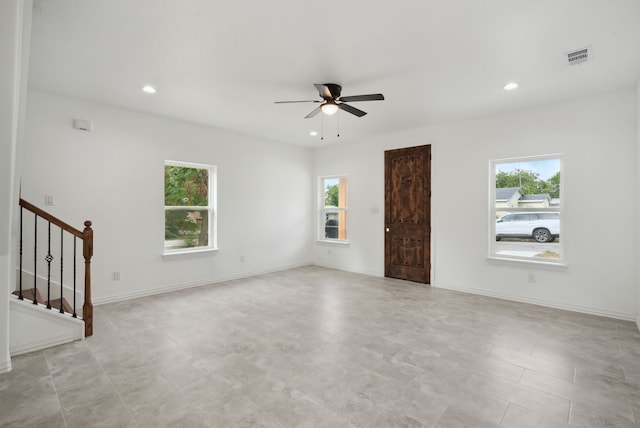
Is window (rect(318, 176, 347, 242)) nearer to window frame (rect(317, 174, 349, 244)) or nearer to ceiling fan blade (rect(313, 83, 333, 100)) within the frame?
window frame (rect(317, 174, 349, 244))

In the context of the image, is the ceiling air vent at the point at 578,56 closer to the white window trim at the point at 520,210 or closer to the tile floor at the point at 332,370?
the white window trim at the point at 520,210

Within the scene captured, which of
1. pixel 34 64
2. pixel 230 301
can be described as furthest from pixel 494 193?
pixel 34 64

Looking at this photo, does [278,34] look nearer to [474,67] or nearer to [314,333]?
[474,67]

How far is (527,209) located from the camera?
4.39 metres

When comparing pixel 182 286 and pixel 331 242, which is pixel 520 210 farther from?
pixel 182 286

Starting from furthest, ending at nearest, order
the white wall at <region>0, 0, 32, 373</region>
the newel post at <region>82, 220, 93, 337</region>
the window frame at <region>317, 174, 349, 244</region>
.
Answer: the window frame at <region>317, 174, 349, 244</region>, the newel post at <region>82, 220, 93, 337</region>, the white wall at <region>0, 0, 32, 373</region>

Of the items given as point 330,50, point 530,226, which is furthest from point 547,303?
point 330,50

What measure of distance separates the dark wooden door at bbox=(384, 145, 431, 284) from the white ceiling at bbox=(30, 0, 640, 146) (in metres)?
→ 1.39

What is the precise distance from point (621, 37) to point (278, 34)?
9.31 feet

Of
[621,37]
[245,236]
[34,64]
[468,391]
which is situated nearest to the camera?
[468,391]

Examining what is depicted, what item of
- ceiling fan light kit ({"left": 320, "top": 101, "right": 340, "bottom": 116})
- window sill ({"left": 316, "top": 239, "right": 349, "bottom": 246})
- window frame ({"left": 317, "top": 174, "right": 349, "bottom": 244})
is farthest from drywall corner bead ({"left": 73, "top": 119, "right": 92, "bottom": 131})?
window sill ({"left": 316, "top": 239, "right": 349, "bottom": 246})

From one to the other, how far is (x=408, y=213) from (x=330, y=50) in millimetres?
3514

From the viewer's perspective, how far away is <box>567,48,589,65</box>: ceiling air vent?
274 centimetres

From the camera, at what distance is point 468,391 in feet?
7.15
